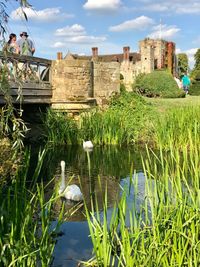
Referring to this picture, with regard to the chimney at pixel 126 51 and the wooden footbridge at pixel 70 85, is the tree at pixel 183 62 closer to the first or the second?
the chimney at pixel 126 51

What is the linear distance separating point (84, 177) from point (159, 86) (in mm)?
15761

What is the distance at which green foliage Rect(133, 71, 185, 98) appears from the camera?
2291 centimetres

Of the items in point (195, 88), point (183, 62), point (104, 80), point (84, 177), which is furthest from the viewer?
point (183, 62)

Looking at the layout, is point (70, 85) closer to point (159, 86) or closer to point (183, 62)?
point (159, 86)

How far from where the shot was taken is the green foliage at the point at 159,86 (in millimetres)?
22906

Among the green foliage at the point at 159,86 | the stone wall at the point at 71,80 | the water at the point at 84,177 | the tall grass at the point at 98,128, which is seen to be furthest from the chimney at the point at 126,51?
the water at the point at 84,177

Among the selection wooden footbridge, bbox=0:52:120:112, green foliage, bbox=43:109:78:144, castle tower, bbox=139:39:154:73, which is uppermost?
castle tower, bbox=139:39:154:73

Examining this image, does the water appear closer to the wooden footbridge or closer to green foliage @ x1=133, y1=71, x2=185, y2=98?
the wooden footbridge

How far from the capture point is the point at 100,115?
13195 millimetres

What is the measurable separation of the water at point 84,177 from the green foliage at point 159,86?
1139 cm

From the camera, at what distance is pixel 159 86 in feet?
77.3

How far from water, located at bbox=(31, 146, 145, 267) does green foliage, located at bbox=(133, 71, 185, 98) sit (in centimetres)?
1139

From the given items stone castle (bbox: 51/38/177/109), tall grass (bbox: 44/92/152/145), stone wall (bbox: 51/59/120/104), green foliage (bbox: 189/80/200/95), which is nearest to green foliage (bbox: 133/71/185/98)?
green foliage (bbox: 189/80/200/95)

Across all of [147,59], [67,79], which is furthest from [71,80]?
[147,59]
